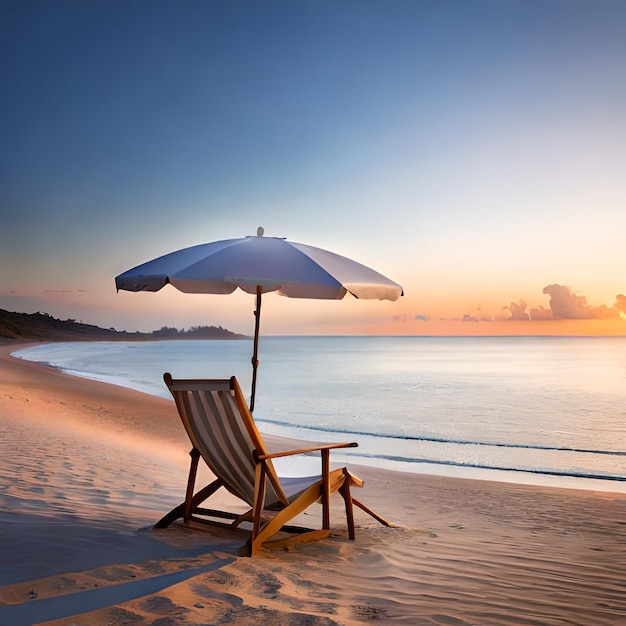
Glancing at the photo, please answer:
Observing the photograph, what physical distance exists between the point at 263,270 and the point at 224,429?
118 cm

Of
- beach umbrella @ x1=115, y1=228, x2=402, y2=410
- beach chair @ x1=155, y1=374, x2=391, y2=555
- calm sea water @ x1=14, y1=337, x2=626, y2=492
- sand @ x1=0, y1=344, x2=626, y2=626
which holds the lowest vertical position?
calm sea water @ x1=14, y1=337, x2=626, y2=492

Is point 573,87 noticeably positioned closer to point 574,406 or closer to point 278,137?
point 278,137

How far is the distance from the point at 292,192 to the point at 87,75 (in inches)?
243

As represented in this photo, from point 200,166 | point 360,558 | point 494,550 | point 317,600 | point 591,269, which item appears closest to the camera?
point 317,600

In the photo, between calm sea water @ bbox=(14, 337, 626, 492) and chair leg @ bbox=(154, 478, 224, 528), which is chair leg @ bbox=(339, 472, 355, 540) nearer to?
chair leg @ bbox=(154, 478, 224, 528)

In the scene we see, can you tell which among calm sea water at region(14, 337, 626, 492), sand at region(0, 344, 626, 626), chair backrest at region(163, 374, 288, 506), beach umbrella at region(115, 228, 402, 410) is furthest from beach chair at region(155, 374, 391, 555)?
calm sea water at region(14, 337, 626, 492)

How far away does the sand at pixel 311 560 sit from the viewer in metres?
3.10

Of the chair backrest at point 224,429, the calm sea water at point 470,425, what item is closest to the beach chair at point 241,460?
the chair backrest at point 224,429

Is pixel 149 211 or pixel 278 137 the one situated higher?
pixel 278 137

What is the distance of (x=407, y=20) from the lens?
43.5 feet

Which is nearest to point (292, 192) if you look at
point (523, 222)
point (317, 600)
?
point (523, 222)


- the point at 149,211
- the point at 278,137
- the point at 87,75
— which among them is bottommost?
the point at 149,211

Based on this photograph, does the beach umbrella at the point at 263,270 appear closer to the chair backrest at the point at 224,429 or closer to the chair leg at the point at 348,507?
the chair backrest at the point at 224,429

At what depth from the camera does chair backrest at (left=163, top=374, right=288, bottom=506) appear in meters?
4.24
